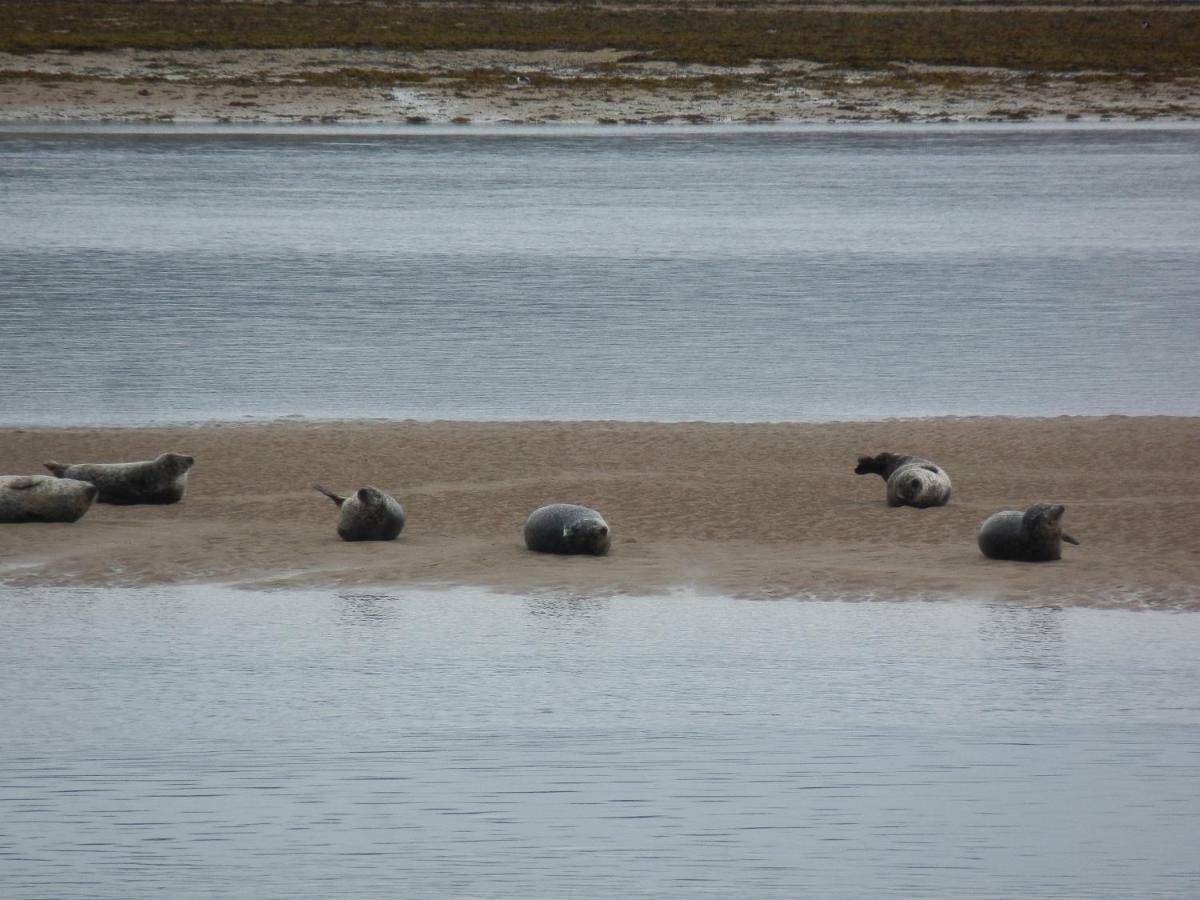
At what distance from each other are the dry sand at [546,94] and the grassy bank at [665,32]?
224cm

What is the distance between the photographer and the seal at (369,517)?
949 centimetres

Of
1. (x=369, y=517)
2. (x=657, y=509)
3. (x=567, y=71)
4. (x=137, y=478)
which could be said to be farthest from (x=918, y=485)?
(x=567, y=71)

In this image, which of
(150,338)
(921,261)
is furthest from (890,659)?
(921,261)

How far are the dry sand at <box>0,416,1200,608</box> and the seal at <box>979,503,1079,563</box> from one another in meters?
0.08

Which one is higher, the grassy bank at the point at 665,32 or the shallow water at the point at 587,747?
the grassy bank at the point at 665,32

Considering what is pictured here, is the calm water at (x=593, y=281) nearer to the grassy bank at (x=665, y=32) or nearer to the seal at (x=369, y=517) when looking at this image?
the seal at (x=369, y=517)

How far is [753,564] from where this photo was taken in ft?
30.2

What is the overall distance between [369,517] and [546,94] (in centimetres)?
4163

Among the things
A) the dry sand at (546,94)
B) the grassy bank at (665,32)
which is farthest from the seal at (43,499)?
the grassy bank at (665,32)

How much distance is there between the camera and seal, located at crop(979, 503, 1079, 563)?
9078mm

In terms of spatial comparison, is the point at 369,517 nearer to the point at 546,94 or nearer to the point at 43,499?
the point at 43,499

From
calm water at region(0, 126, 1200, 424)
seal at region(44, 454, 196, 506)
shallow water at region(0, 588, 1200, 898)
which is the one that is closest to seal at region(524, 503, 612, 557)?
shallow water at region(0, 588, 1200, 898)

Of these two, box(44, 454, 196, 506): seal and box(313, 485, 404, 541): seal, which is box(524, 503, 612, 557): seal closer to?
box(313, 485, 404, 541): seal

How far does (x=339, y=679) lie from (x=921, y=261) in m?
17.7
